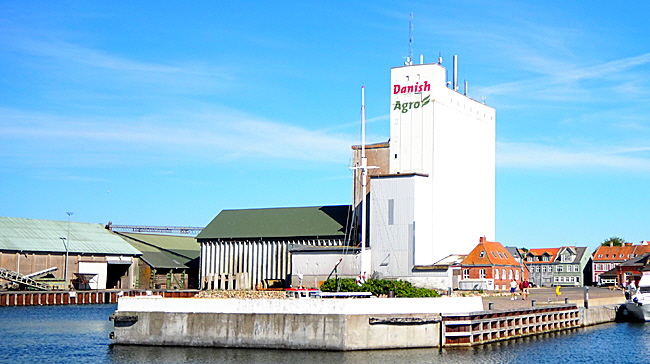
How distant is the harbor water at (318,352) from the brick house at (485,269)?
72.7ft

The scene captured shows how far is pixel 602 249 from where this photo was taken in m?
139

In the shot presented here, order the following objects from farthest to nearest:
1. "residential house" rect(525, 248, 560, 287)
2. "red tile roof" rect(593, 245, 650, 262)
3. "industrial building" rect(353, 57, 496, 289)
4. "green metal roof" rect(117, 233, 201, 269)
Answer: "residential house" rect(525, 248, 560, 287) → "red tile roof" rect(593, 245, 650, 262) → "green metal roof" rect(117, 233, 201, 269) → "industrial building" rect(353, 57, 496, 289)

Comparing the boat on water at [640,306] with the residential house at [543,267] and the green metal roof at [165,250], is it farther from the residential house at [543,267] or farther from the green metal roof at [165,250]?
the residential house at [543,267]

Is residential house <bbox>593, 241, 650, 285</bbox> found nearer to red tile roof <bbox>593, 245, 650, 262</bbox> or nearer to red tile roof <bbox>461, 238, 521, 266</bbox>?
red tile roof <bbox>593, 245, 650, 262</bbox>

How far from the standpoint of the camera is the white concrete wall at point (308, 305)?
1492 inches

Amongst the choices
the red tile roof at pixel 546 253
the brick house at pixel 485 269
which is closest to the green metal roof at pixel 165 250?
the brick house at pixel 485 269

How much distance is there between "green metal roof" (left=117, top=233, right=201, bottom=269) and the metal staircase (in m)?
18.0

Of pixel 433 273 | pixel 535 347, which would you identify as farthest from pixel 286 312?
pixel 433 273

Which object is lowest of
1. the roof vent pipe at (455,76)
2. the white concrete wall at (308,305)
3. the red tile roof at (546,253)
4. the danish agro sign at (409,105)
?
the white concrete wall at (308,305)

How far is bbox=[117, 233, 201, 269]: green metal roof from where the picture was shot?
371 ft

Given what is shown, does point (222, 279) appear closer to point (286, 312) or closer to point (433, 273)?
point (433, 273)

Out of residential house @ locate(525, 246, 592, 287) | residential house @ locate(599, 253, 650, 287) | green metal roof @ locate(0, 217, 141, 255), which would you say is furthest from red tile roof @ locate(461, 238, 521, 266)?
residential house @ locate(525, 246, 592, 287)

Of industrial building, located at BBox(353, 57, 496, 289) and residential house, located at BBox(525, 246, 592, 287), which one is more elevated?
industrial building, located at BBox(353, 57, 496, 289)

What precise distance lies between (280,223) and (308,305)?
5742cm
